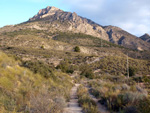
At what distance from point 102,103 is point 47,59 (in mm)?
30516

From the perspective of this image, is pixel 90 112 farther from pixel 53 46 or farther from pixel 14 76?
pixel 53 46

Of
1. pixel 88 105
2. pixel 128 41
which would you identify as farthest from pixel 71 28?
pixel 88 105

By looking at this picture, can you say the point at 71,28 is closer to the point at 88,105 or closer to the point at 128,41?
the point at 128,41

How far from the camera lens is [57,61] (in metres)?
37.8

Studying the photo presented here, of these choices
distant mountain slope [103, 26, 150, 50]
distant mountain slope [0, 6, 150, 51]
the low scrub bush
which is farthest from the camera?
distant mountain slope [103, 26, 150, 50]

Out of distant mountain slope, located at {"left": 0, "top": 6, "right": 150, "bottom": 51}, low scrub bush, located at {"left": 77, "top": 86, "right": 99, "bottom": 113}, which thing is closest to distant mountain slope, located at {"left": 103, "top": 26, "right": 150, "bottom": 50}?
distant mountain slope, located at {"left": 0, "top": 6, "right": 150, "bottom": 51}

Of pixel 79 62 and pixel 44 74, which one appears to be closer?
pixel 44 74

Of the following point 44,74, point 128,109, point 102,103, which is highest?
point 44,74

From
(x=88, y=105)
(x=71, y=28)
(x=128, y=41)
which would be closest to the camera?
(x=88, y=105)

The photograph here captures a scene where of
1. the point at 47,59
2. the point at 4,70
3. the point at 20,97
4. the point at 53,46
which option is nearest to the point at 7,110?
the point at 20,97

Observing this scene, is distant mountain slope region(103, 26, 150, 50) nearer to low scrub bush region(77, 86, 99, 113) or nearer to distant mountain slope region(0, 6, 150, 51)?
distant mountain slope region(0, 6, 150, 51)

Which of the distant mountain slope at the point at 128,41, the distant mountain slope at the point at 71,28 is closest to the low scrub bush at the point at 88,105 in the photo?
the distant mountain slope at the point at 71,28

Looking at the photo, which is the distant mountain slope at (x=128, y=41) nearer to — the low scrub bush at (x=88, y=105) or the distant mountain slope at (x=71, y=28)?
the distant mountain slope at (x=71, y=28)

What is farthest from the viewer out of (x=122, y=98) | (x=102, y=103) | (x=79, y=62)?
(x=79, y=62)
